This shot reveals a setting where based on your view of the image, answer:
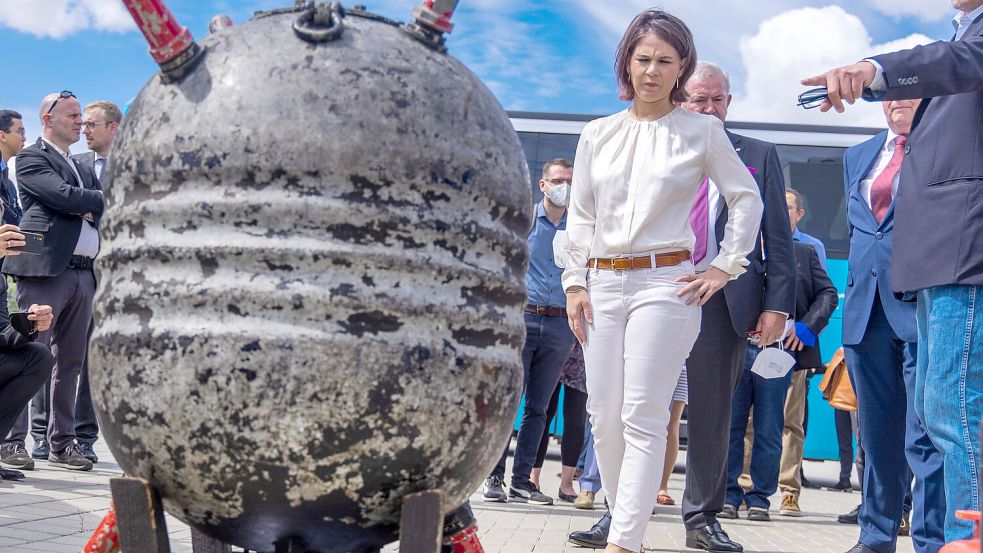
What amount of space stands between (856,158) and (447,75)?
3.56m

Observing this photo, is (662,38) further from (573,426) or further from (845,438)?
(845,438)

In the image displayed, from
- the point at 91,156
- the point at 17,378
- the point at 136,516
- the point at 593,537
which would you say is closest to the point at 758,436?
the point at 593,537

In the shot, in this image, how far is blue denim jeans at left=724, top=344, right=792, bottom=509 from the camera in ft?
21.9

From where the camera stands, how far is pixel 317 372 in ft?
5.96

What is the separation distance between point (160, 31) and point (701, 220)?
11.1 feet

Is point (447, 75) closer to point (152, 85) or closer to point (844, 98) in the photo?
point (152, 85)

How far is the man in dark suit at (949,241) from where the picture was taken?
3.04 metres

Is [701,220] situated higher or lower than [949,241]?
higher

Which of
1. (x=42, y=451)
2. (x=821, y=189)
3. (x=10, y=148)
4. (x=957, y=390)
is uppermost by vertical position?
(x=821, y=189)

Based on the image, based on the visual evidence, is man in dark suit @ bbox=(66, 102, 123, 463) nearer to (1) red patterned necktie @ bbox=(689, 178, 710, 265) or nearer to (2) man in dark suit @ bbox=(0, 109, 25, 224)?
(2) man in dark suit @ bbox=(0, 109, 25, 224)

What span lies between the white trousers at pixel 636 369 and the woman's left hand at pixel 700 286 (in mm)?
31

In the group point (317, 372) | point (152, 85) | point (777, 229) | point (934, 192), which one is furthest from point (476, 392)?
point (777, 229)

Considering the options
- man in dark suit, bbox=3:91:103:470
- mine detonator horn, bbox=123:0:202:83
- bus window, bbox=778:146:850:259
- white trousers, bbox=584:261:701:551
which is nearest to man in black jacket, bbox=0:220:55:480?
man in dark suit, bbox=3:91:103:470

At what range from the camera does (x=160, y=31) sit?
1991 millimetres
